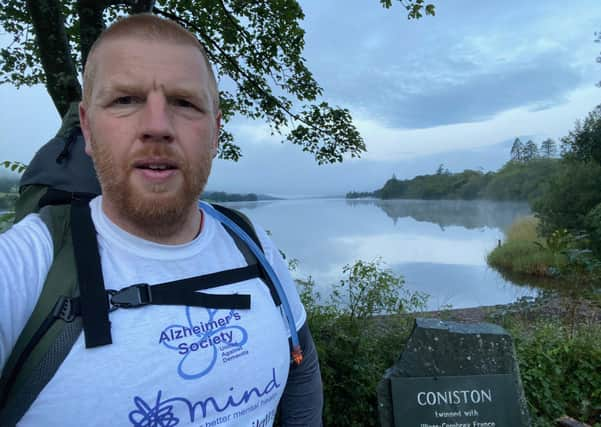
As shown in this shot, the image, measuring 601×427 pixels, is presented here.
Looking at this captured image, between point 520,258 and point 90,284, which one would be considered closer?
point 90,284

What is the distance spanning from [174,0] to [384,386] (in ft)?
17.7

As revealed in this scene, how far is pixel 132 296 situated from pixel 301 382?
0.75 metres

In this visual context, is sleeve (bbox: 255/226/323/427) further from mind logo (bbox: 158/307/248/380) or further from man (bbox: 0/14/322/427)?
mind logo (bbox: 158/307/248/380)

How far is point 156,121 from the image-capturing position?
2.95 feet

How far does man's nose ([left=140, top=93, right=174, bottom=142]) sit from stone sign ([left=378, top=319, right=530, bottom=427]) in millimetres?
2357

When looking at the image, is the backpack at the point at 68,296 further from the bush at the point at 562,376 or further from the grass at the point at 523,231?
the grass at the point at 523,231

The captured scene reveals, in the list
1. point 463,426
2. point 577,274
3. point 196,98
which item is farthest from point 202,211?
point 577,274

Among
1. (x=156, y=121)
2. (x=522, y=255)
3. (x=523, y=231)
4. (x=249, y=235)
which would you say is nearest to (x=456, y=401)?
(x=249, y=235)

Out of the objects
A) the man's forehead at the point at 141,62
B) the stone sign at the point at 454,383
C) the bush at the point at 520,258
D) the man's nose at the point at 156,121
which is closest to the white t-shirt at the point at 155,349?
the man's nose at the point at 156,121

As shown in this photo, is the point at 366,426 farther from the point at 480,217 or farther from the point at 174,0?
the point at 480,217

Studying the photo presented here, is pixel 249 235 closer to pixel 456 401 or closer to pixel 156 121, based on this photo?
pixel 156 121

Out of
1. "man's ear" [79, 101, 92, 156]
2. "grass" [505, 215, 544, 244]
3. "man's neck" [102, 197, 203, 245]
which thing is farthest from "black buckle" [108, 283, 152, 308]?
"grass" [505, 215, 544, 244]

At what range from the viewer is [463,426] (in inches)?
97.0

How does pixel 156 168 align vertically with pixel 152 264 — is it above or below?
above
